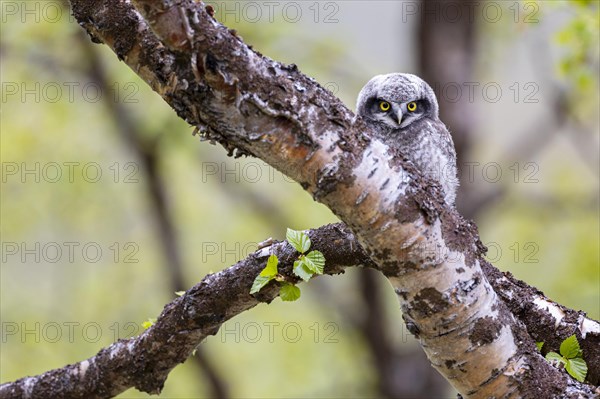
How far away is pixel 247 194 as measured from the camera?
32.2 ft

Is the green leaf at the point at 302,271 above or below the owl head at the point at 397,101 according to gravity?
below

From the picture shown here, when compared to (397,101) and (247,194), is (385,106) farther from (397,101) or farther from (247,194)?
(247,194)

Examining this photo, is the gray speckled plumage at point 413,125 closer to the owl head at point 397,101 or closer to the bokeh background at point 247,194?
the owl head at point 397,101

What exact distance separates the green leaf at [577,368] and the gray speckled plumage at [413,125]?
1.24 meters

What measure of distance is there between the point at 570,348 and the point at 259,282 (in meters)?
1.46

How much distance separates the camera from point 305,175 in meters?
2.58

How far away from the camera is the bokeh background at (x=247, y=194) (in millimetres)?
8773

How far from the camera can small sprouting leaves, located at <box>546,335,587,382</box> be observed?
11.1ft

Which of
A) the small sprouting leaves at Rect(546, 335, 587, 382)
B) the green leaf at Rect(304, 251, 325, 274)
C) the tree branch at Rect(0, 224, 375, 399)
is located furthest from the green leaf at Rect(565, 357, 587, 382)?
the green leaf at Rect(304, 251, 325, 274)

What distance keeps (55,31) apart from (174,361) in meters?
5.62

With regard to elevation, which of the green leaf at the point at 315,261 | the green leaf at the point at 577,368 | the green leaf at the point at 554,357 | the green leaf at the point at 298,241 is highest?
the green leaf at the point at 298,241

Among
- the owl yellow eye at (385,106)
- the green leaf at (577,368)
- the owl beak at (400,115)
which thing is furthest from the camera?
the owl yellow eye at (385,106)

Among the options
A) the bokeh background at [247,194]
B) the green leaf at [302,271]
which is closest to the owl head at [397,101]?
the green leaf at [302,271]

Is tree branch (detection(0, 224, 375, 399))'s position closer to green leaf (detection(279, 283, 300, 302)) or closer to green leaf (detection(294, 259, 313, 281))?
green leaf (detection(279, 283, 300, 302))
